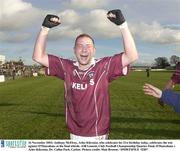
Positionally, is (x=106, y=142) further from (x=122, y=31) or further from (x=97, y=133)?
(x=122, y=31)

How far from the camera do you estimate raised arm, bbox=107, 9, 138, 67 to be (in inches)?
204

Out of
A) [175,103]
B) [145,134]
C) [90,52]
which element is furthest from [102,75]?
[145,134]

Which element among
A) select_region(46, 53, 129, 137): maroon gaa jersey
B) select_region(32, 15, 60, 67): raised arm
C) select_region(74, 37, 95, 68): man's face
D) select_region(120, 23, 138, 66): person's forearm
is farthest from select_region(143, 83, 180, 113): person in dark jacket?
select_region(32, 15, 60, 67): raised arm

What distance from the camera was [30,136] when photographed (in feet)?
39.3

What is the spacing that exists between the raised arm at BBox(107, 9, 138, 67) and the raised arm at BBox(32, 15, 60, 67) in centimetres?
62

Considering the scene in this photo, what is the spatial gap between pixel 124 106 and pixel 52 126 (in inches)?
253

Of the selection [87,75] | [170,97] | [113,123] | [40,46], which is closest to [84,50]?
[87,75]

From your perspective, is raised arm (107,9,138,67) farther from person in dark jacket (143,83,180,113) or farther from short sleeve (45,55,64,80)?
short sleeve (45,55,64,80)

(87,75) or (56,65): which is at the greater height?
(56,65)

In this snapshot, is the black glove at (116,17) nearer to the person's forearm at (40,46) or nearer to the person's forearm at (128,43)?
the person's forearm at (128,43)

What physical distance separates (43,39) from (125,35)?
0.91m

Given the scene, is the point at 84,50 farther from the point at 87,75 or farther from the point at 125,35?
the point at 125,35

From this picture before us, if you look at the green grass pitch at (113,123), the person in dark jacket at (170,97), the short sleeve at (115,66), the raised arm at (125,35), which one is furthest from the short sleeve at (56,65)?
the green grass pitch at (113,123)

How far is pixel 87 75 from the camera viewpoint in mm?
5324
